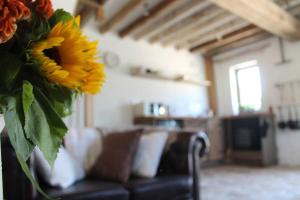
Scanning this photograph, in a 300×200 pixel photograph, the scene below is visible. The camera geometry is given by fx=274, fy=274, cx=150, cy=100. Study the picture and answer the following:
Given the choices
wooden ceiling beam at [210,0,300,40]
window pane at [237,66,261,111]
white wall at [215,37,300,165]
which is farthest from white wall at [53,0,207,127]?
wooden ceiling beam at [210,0,300,40]

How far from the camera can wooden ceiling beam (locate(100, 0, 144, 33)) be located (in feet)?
13.1

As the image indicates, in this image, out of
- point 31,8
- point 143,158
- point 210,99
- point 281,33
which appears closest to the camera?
point 31,8

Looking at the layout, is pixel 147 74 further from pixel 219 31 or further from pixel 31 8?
pixel 31 8

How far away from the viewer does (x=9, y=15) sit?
0.39 m

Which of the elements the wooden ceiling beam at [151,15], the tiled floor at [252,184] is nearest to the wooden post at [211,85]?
the tiled floor at [252,184]

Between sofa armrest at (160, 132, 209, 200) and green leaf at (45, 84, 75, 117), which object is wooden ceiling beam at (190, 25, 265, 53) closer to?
sofa armrest at (160, 132, 209, 200)

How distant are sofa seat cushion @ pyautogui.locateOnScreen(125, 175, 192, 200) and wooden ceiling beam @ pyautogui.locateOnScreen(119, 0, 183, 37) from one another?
9.21 feet

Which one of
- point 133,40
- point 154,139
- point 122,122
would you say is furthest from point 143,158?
point 133,40

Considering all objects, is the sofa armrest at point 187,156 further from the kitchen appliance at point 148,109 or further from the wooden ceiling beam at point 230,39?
the wooden ceiling beam at point 230,39

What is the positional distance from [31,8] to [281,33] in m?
4.97

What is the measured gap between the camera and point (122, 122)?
4902 millimetres

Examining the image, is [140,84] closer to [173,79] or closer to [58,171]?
[173,79]

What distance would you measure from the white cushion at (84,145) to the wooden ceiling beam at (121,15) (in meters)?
2.34

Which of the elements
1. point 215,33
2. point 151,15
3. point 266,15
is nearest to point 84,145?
point 151,15
